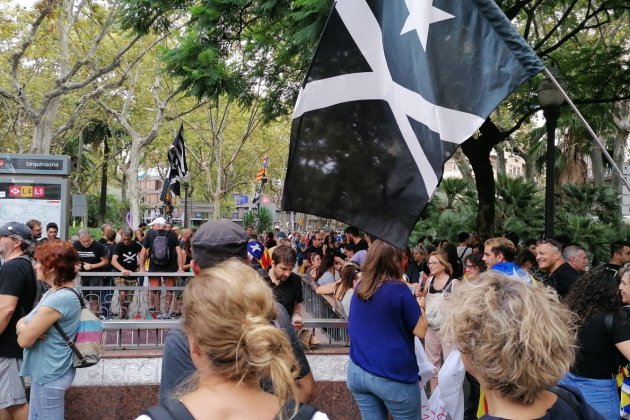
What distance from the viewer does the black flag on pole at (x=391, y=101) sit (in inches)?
148

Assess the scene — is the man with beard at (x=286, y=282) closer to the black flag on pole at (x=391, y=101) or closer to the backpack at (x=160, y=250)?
the black flag on pole at (x=391, y=101)

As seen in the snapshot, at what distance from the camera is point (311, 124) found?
158 inches

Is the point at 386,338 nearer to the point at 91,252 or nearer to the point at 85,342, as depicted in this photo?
the point at 85,342

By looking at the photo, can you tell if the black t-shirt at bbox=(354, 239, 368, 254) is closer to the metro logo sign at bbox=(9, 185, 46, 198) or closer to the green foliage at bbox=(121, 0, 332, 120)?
the green foliage at bbox=(121, 0, 332, 120)

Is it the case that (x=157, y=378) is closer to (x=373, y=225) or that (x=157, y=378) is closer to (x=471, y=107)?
(x=373, y=225)

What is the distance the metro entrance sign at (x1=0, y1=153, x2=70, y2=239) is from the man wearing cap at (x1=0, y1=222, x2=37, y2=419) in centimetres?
770

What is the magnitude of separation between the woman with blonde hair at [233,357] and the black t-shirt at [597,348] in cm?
249

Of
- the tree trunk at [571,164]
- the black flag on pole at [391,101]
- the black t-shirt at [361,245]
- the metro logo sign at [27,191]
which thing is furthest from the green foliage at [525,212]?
the black flag on pole at [391,101]

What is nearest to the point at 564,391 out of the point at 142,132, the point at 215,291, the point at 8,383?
the point at 215,291

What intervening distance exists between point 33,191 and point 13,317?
823 centimetres

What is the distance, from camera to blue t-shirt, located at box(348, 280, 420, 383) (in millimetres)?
4023

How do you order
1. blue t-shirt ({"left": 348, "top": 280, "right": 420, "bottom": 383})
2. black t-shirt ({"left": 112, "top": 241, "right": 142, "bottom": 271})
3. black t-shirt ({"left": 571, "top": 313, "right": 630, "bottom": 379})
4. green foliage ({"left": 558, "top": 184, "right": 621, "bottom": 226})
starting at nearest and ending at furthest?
1. black t-shirt ({"left": 571, "top": 313, "right": 630, "bottom": 379})
2. blue t-shirt ({"left": 348, "top": 280, "right": 420, "bottom": 383})
3. black t-shirt ({"left": 112, "top": 241, "right": 142, "bottom": 271})
4. green foliage ({"left": 558, "top": 184, "right": 621, "bottom": 226})

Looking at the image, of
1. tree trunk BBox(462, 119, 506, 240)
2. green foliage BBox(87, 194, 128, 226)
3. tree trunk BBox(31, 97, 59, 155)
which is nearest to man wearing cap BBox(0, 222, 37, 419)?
tree trunk BBox(462, 119, 506, 240)

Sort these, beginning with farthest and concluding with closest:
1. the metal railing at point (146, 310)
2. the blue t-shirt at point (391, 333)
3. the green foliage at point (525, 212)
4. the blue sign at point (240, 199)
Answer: the blue sign at point (240, 199) < the green foliage at point (525, 212) < the metal railing at point (146, 310) < the blue t-shirt at point (391, 333)
